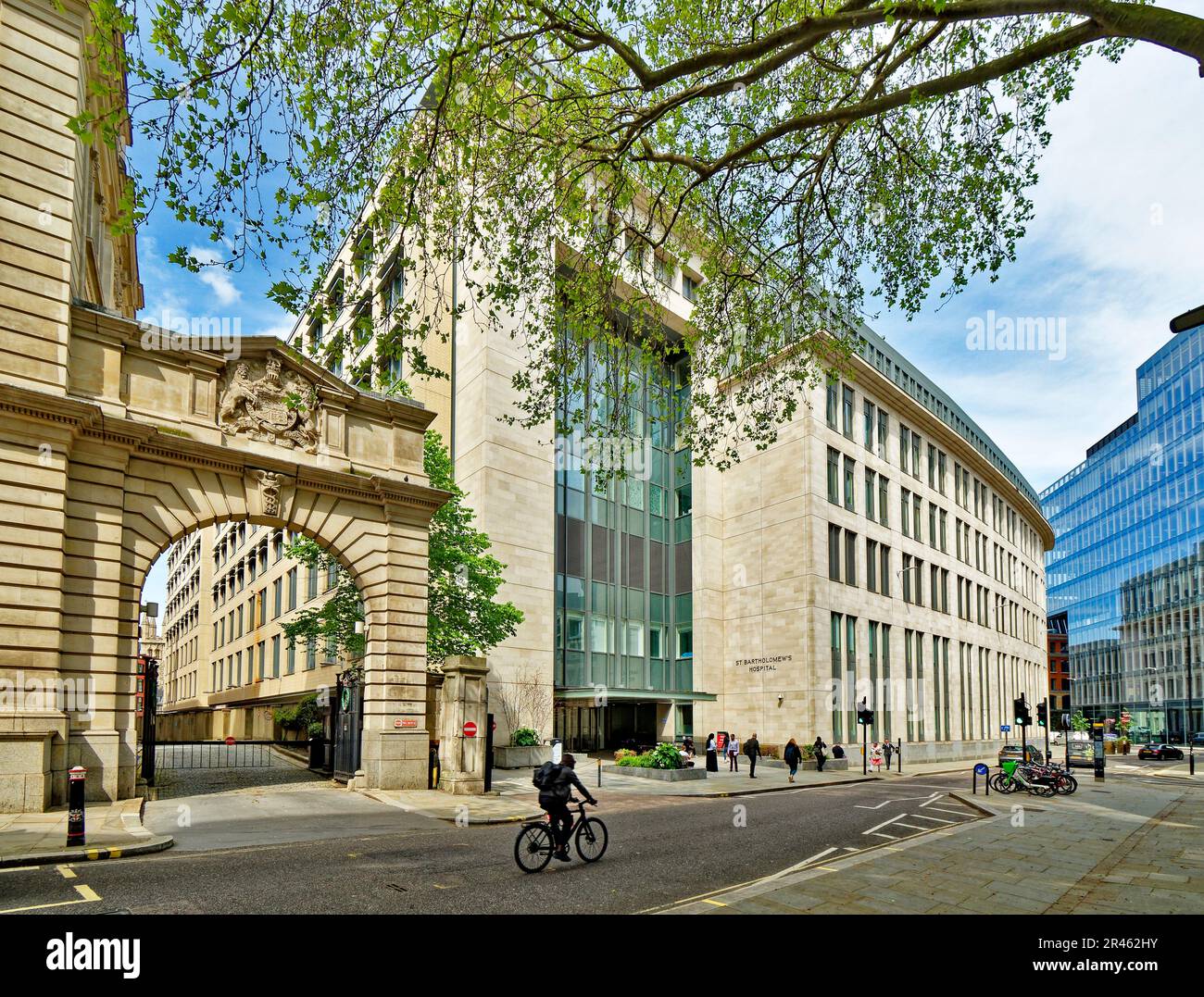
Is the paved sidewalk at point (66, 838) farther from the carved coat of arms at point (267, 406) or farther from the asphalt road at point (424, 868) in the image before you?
the carved coat of arms at point (267, 406)

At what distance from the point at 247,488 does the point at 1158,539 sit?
308 feet

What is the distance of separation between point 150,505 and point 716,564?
33.0 metres

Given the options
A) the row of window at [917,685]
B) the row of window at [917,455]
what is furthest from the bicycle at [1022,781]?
the row of window at [917,455]

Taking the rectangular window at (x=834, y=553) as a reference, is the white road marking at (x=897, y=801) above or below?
below

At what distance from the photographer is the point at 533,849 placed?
10.7m

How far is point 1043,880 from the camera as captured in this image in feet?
32.9

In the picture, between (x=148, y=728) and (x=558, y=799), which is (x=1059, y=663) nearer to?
(x=148, y=728)

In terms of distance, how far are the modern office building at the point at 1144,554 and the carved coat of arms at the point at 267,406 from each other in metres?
75.7

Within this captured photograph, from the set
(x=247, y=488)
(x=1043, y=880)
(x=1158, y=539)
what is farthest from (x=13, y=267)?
(x=1158, y=539)

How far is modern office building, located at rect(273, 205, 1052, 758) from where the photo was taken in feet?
123

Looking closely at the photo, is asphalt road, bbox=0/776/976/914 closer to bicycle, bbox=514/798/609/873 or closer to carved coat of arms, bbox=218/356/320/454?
bicycle, bbox=514/798/609/873

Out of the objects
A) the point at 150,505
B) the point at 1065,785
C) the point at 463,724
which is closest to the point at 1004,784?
the point at 1065,785

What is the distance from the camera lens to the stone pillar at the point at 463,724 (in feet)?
71.3

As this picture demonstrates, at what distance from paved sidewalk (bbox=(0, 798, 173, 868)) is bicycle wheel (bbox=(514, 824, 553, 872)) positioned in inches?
235
